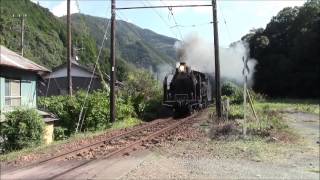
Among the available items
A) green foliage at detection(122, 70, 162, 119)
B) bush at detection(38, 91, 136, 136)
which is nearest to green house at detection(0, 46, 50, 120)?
bush at detection(38, 91, 136, 136)

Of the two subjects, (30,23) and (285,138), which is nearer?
(285,138)

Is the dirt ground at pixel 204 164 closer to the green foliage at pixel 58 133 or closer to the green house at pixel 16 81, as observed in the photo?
the green house at pixel 16 81

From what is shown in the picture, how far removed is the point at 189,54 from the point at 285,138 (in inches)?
→ 1167

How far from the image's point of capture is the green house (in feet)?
88.3

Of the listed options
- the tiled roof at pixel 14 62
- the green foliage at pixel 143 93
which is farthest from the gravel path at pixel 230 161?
the green foliage at pixel 143 93

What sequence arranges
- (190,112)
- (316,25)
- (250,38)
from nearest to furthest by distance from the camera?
(190,112) → (316,25) → (250,38)

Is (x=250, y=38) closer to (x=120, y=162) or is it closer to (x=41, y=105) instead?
(x=41, y=105)

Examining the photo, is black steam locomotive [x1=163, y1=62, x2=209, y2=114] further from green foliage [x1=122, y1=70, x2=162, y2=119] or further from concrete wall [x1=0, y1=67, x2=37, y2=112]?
concrete wall [x1=0, y1=67, x2=37, y2=112]


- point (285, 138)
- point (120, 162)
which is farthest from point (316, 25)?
point (120, 162)

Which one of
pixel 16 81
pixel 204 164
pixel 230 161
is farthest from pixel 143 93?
pixel 204 164

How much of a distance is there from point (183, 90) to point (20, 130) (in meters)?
19.9

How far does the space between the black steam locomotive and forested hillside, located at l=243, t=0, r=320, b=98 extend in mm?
34552

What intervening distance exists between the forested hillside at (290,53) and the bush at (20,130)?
54.2 meters

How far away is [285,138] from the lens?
18.7m
